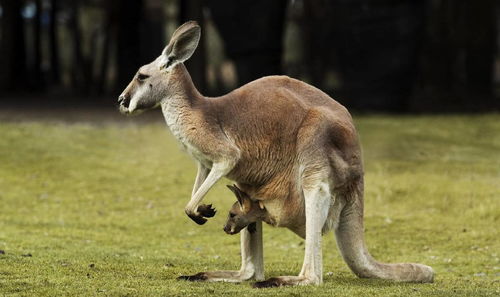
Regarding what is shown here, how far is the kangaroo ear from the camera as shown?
267 inches

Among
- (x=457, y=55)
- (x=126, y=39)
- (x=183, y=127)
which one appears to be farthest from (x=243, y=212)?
(x=126, y=39)

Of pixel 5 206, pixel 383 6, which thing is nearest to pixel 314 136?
pixel 5 206

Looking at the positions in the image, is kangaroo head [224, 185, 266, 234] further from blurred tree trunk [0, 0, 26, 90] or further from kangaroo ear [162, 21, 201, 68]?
blurred tree trunk [0, 0, 26, 90]

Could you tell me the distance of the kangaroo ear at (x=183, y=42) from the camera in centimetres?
679

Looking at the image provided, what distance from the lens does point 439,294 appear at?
6.72 metres

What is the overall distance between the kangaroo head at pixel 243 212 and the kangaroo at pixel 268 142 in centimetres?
5

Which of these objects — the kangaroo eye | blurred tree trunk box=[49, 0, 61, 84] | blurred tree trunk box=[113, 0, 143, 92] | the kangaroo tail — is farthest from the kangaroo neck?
blurred tree trunk box=[49, 0, 61, 84]

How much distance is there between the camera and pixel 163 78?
22.5ft

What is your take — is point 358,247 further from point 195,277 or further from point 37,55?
point 37,55

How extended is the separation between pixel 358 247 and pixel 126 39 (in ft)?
59.9

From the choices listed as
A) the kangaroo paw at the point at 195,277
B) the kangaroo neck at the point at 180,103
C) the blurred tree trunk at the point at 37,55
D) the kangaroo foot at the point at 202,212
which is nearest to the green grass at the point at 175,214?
the kangaroo paw at the point at 195,277

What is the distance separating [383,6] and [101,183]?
27.5 feet

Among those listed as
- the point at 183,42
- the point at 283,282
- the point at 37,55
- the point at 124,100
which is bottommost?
the point at 37,55

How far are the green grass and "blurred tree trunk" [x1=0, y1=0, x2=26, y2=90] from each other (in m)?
5.71
